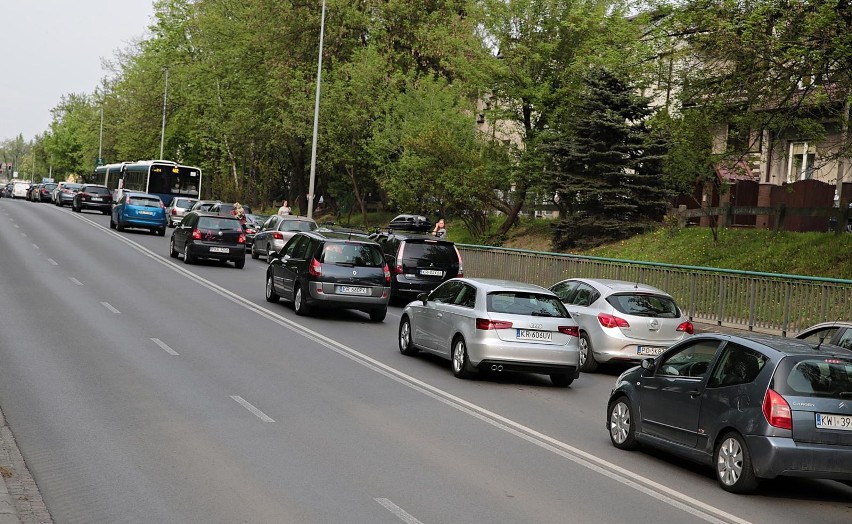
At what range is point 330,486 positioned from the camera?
844cm

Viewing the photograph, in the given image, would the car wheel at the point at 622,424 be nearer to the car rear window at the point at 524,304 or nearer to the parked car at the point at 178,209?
the car rear window at the point at 524,304

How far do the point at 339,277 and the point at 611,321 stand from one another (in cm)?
696

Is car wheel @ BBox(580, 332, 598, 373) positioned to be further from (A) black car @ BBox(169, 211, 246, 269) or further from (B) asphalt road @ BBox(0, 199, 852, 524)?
(A) black car @ BBox(169, 211, 246, 269)

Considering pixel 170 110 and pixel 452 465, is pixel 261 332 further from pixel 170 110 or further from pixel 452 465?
pixel 170 110

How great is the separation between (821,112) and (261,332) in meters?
16.2

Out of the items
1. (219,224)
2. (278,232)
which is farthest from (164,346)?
(278,232)

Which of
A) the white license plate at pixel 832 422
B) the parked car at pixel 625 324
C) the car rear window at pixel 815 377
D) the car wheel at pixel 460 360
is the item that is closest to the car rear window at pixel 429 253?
the parked car at pixel 625 324

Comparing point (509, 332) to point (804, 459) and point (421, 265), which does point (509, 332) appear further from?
point (421, 265)

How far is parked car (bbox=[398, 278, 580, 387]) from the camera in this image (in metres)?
15.0

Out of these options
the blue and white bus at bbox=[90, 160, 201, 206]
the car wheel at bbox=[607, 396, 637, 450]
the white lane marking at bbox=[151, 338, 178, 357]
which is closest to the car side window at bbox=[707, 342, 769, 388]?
the car wheel at bbox=[607, 396, 637, 450]

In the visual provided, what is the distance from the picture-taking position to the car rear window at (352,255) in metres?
22.3

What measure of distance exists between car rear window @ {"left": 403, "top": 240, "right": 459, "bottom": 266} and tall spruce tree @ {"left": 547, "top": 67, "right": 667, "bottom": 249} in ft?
36.5

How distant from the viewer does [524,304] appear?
15.5m

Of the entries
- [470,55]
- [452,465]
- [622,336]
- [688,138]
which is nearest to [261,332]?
[622,336]
